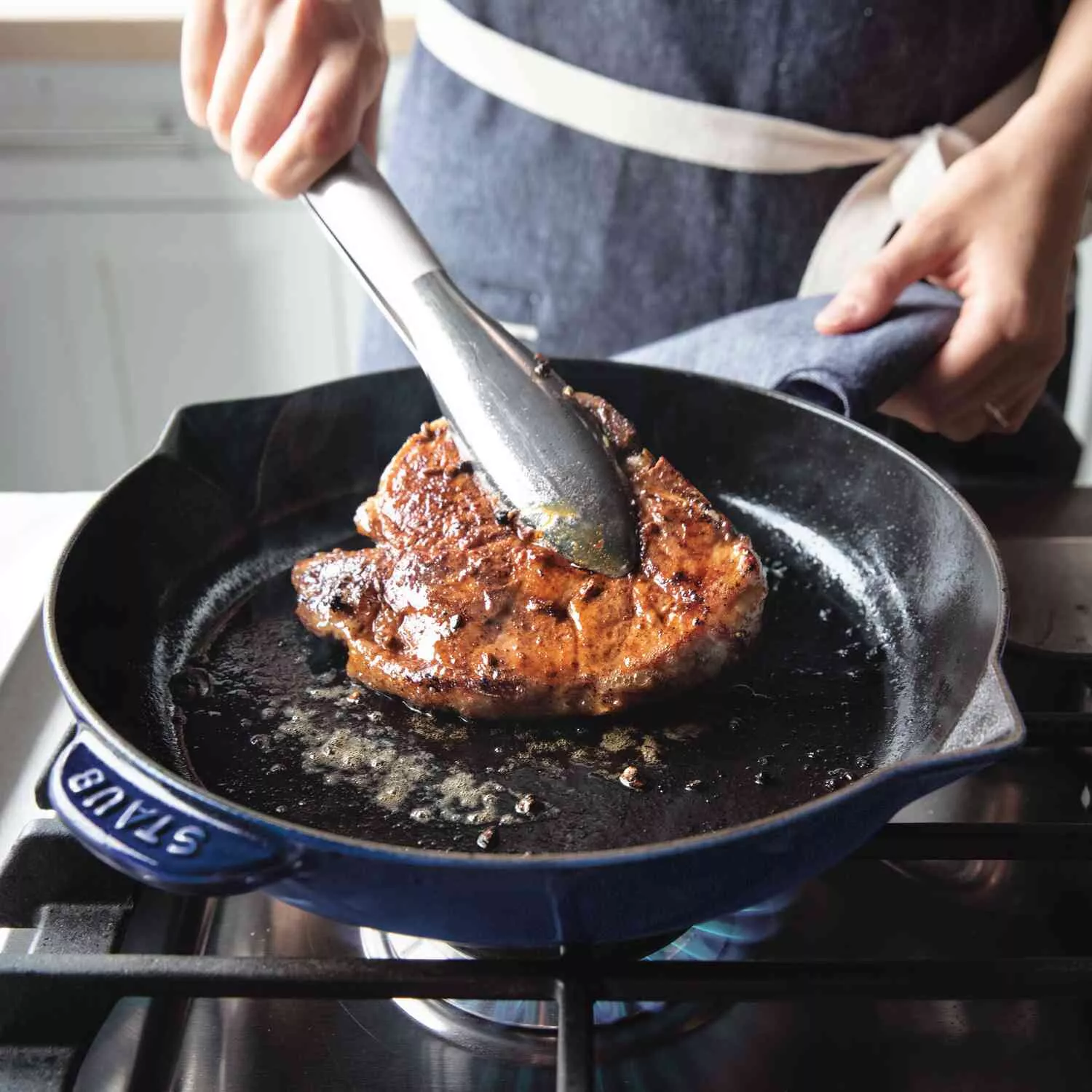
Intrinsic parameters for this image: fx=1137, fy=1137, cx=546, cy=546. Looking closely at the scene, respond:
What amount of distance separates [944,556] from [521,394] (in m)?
0.35

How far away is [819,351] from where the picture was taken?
41.5 inches

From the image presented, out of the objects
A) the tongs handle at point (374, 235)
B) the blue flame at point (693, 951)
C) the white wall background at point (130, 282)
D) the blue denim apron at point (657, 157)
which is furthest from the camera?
the white wall background at point (130, 282)

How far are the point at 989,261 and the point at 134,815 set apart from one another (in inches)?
36.4

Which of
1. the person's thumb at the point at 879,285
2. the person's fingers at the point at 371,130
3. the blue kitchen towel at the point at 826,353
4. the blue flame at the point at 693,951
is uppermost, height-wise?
the person's fingers at the point at 371,130

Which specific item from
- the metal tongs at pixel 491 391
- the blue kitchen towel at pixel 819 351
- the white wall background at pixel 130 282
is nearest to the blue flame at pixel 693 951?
the metal tongs at pixel 491 391

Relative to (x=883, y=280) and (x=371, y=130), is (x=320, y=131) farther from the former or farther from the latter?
(x=883, y=280)

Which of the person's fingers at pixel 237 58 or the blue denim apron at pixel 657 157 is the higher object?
the person's fingers at pixel 237 58

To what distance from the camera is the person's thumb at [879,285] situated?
3.50 ft

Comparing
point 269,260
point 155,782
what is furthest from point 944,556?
point 269,260

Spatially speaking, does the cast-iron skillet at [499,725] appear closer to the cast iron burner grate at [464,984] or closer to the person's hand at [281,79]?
the cast iron burner grate at [464,984]

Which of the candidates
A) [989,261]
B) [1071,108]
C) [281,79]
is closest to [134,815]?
[281,79]

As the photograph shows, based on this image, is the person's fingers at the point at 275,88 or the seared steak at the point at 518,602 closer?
the seared steak at the point at 518,602

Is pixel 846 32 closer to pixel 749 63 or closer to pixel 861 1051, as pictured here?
pixel 749 63

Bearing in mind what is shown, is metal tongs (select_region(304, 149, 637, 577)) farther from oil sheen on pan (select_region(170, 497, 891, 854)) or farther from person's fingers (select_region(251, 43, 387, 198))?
oil sheen on pan (select_region(170, 497, 891, 854))
